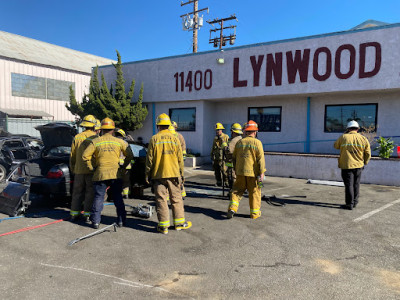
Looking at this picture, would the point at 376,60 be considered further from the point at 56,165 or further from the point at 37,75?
the point at 37,75

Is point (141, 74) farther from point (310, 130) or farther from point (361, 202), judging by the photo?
point (361, 202)

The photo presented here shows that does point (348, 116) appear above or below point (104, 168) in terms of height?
above

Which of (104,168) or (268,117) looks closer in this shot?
(104,168)

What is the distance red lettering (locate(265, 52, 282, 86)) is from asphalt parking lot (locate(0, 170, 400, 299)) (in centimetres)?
657

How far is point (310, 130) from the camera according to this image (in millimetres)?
11922

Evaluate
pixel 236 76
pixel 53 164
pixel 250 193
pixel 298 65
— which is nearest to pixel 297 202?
pixel 250 193

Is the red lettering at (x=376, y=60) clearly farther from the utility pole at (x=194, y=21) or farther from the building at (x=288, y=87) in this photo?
the utility pole at (x=194, y=21)

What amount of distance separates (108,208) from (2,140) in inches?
208

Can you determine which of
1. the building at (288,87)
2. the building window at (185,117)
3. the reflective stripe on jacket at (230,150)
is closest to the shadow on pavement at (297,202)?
the reflective stripe on jacket at (230,150)

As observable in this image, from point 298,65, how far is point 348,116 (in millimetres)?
2667

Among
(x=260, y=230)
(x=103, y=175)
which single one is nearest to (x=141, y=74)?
(x=103, y=175)

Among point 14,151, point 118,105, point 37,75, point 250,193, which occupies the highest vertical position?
point 37,75

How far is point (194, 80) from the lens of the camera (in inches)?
523

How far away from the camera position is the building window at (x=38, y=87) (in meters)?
21.1
